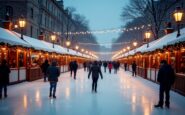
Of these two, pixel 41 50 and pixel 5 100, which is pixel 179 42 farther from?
pixel 41 50

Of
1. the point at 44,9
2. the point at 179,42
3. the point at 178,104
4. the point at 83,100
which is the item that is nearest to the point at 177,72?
the point at 179,42

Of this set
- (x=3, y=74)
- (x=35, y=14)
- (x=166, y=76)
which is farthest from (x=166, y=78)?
(x=35, y=14)

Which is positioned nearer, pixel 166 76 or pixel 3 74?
pixel 166 76

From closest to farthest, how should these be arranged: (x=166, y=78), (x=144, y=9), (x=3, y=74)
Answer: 1. (x=166, y=78)
2. (x=3, y=74)
3. (x=144, y=9)

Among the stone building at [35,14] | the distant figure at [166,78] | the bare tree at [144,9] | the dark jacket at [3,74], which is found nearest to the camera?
the distant figure at [166,78]

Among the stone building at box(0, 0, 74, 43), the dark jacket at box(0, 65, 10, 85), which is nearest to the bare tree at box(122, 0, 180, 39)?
the stone building at box(0, 0, 74, 43)

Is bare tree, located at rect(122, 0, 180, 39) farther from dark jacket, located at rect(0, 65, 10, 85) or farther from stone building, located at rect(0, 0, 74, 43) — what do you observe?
dark jacket, located at rect(0, 65, 10, 85)

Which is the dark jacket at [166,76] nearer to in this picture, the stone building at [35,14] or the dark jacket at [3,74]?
the dark jacket at [3,74]

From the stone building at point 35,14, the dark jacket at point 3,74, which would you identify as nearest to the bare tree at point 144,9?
the stone building at point 35,14

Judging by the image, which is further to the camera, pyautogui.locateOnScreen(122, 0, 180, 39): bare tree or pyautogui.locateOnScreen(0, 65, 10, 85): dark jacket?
pyautogui.locateOnScreen(122, 0, 180, 39): bare tree

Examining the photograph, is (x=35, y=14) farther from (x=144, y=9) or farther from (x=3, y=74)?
(x=3, y=74)

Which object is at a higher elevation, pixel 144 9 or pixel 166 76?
pixel 144 9

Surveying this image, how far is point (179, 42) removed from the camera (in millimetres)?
17031

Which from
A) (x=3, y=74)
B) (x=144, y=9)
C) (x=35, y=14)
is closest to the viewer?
(x=3, y=74)
